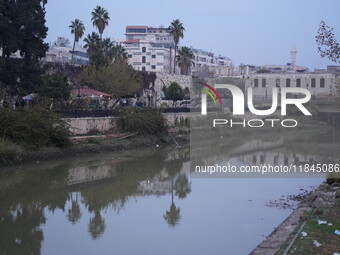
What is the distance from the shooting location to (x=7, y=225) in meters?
14.8

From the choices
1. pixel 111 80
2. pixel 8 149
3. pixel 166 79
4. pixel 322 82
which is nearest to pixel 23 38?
pixel 111 80

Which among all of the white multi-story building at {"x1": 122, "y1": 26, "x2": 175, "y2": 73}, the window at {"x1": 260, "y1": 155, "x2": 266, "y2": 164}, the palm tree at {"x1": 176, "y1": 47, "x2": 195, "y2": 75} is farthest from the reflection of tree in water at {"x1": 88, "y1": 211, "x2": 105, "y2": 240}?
the white multi-story building at {"x1": 122, "y1": 26, "x2": 175, "y2": 73}

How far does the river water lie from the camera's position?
13.0 meters

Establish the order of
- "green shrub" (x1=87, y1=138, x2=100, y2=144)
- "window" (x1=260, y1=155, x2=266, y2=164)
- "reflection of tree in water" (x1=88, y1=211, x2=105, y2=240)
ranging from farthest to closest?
"window" (x1=260, y1=155, x2=266, y2=164), "green shrub" (x1=87, y1=138, x2=100, y2=144), "reflection of tree in water" (x1=88, y1=211, x2=105, y2=240)

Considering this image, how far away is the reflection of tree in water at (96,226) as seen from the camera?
13965 mm

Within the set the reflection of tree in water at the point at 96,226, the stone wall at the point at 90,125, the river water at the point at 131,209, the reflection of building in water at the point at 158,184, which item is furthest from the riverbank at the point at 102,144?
the reflection of tree in water at the point at 96,226

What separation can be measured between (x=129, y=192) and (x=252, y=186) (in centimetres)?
451

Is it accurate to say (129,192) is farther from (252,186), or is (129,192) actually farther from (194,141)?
(194,141)

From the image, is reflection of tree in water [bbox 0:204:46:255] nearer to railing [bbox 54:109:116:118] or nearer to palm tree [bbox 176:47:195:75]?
railing [bbox 54:109:116:118]

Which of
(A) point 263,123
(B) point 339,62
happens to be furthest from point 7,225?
(A) point 263,123

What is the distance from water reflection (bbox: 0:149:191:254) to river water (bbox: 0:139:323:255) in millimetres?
27

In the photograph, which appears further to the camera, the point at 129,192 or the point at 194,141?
the point at 194,141

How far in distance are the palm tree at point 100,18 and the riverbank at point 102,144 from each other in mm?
16501

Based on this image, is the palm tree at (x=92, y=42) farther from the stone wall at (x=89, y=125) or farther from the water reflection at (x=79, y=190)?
the water reflection at (x=79, y=190)
